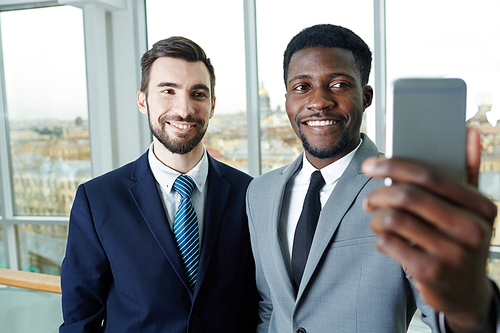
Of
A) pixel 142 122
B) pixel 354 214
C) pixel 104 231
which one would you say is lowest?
pixel 104 231

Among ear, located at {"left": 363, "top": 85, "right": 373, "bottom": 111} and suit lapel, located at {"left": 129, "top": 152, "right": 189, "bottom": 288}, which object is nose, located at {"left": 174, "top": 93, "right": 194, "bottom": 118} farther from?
ear, located at {"left": 363, "top": 85, "right": 373, "bottom": 111}

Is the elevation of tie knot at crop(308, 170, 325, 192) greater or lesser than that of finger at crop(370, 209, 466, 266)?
lesser

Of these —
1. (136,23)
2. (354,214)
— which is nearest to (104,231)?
(354,214)

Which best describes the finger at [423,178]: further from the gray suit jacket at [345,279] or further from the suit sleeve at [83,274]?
the suit sleeve at [83,274]

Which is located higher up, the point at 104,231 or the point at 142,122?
the point at 142,122

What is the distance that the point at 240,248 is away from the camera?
1505 mm

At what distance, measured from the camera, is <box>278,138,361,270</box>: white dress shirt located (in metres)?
1.27

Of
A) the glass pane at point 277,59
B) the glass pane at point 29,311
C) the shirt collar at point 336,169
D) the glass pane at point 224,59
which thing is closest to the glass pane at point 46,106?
the glass pane at point 224,59

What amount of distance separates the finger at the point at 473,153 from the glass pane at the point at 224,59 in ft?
11.6

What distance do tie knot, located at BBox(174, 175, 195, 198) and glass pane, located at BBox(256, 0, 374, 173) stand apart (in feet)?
8.17

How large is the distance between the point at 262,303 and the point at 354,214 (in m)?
0.57

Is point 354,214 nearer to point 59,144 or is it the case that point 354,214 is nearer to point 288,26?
point 288,26

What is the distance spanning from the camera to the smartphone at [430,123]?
1.79 feet

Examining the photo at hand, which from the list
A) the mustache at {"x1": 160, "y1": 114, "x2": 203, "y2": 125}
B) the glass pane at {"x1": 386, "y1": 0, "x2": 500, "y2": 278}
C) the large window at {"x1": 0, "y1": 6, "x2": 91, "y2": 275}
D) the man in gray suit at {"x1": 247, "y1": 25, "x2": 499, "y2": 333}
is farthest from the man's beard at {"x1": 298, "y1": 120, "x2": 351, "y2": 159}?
the large window at {"x1": 0, "y1": 6, "x2": 91, "y2": 275}
